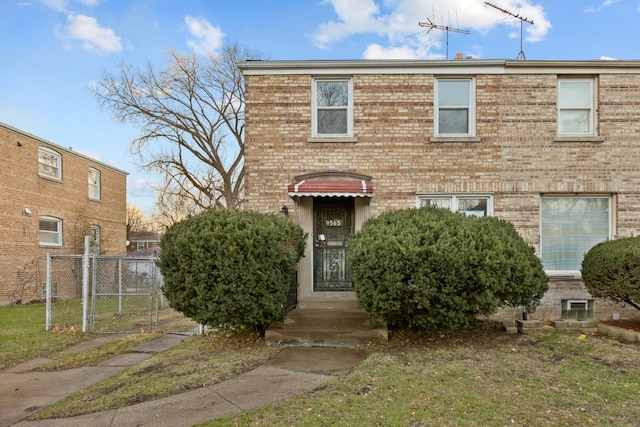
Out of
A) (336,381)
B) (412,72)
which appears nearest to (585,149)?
(412,72)

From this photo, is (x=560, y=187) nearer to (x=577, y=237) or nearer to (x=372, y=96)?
(x=577, y=237)

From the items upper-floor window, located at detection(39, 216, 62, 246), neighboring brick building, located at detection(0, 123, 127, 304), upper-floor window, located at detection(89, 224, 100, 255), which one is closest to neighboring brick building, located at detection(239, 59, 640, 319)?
neighboring brick building, located at detection(0, 123, 127, 304)

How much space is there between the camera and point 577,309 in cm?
866

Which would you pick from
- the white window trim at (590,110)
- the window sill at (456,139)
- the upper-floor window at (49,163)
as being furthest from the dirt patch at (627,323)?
the upper-floor window at (49,163)

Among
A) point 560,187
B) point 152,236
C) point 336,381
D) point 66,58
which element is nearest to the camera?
point 336,381

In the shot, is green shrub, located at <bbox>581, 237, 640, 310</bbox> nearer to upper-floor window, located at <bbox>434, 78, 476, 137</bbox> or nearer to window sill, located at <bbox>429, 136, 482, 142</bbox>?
window sill, located at <bbox>429, 136, 482, 142</bbox>

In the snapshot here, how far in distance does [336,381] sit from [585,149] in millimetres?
7382

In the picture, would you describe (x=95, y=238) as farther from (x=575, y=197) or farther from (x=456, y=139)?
(x=575, y=197)

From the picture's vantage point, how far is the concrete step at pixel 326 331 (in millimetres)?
6637

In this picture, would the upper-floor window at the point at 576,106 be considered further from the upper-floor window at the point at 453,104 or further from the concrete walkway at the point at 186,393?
the concrete walkway at the point at 186,393

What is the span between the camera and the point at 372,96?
346 inches

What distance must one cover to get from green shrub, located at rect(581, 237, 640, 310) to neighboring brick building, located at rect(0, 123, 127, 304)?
Answer: 715 inches

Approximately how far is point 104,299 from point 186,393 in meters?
12.1

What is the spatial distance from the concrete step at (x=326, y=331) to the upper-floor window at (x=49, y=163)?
1505 centimetres
